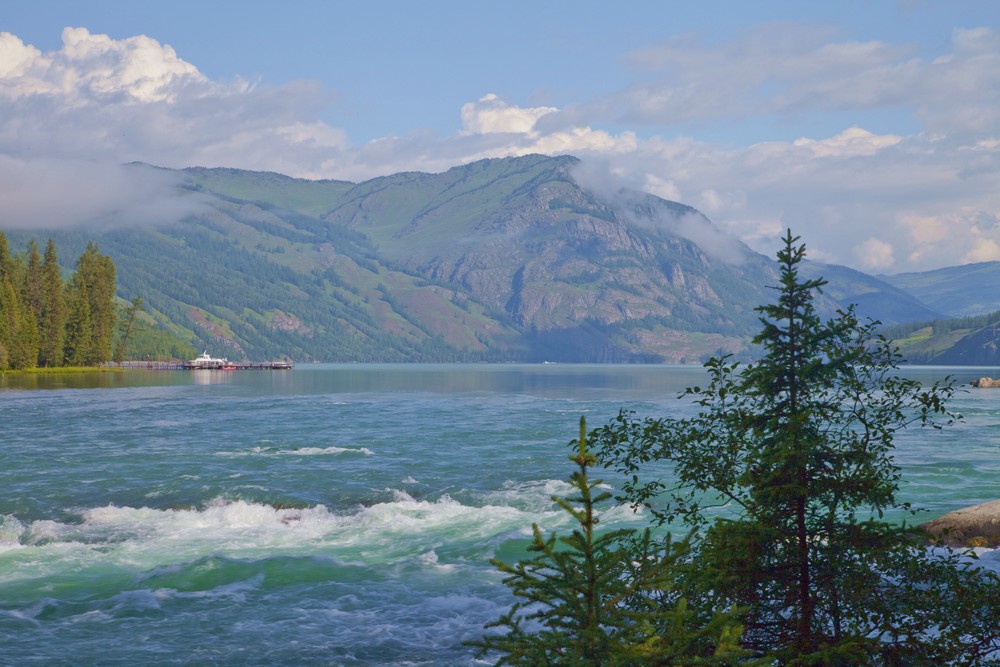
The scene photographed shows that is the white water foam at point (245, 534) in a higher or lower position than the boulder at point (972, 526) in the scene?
lower

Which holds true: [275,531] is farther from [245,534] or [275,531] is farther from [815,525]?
[815,525]

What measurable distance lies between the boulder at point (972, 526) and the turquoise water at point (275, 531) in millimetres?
7375

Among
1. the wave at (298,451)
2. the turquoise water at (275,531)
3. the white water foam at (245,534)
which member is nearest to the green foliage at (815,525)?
the turquoise water at (275,531)

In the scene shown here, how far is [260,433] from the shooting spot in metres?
82.9

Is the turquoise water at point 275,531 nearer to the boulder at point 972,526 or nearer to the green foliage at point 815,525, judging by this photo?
the boulder at point 972,526

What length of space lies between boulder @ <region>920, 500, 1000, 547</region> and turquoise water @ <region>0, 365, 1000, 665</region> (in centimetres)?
737

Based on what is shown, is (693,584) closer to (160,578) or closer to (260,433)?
(160,578)

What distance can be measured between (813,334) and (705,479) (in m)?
3.71

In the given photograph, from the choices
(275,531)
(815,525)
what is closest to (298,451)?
(275,531)

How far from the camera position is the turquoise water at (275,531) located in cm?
2644

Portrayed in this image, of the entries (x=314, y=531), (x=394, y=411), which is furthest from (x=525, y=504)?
(x=394, y=411)

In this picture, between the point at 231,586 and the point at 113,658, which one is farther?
the point at 231,586

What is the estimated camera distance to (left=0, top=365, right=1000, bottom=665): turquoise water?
86.7ft

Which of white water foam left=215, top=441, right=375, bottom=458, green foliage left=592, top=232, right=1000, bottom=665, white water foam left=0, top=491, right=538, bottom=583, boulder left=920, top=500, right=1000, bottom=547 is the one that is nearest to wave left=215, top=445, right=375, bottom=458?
white water foam left=215, top=441, right=375, bottom=458
